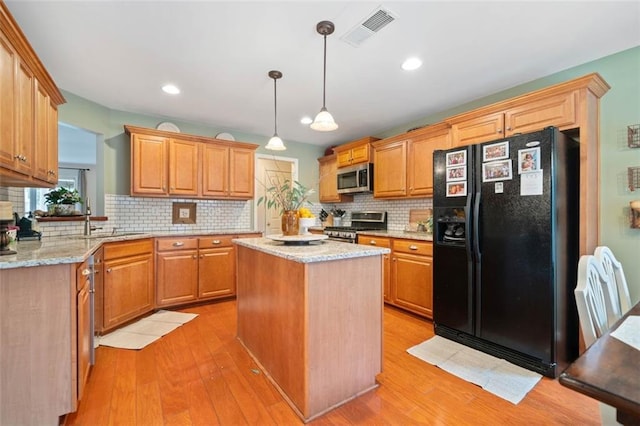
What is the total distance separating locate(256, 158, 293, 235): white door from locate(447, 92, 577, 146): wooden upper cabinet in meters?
2.94

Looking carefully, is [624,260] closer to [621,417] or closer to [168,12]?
[621,417]

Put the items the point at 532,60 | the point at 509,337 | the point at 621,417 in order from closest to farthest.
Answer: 1. the point at 621,417
2. the point at 509,337
3. the point at 532,60

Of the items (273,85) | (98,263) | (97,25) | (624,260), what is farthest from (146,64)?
(624,260)

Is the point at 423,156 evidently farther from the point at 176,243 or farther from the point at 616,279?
the point at 176,243

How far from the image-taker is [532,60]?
240 cm

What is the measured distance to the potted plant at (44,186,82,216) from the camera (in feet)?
9.68

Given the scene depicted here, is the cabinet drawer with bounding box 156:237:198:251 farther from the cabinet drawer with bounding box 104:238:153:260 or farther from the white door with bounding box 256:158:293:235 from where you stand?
the white door with bounding box 256:158:293:235

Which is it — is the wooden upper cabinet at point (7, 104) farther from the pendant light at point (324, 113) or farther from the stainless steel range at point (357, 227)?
the stainless steel range at point (357, 227)

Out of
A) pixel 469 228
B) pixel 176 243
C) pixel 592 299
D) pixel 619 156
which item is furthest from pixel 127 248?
pixel 619 156

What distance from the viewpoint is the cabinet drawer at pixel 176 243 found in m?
3.37

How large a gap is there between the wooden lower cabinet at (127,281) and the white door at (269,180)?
1906mm

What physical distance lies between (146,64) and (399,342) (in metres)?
3.34

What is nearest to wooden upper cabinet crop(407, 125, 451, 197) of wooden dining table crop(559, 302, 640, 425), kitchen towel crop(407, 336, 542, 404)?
kitchen towel crop(407, 336, 542, 404)

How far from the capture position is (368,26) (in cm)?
197
